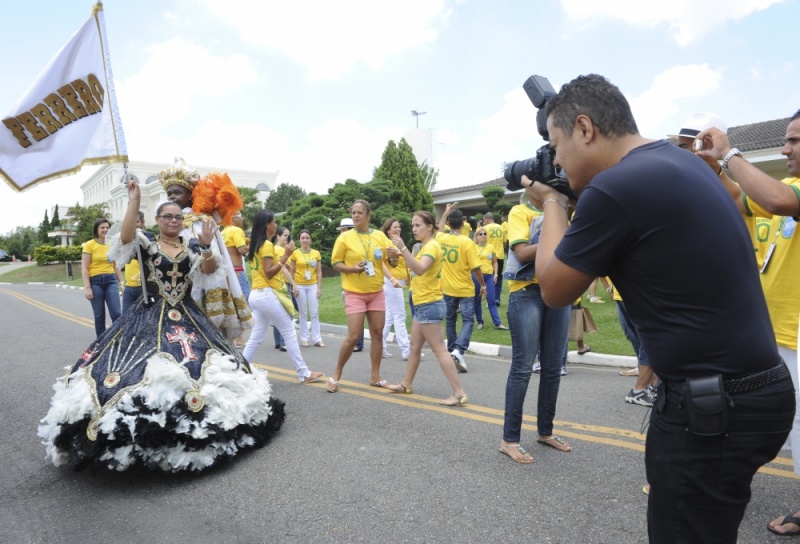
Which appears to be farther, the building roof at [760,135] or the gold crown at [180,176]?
the building roof at [760,135]

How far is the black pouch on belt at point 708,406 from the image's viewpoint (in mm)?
1538

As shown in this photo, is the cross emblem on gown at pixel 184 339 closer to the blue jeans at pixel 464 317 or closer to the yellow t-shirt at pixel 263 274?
the yellow t-shirt at pixel 263 274

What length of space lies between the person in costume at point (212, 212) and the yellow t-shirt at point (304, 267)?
388 centimetres

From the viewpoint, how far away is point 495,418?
4.84 meters

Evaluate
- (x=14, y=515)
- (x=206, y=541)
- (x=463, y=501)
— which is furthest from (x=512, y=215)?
(x=14, y=515)

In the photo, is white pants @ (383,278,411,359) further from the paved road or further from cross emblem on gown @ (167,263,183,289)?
cross emblem on gown @ (167,263,183,289)

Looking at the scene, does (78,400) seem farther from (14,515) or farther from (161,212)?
(161,212)

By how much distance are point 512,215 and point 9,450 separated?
448 centimetres

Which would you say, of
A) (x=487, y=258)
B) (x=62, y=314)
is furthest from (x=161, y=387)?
(x=62, y=314)

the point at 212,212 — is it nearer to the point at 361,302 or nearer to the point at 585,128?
the point at 361,302

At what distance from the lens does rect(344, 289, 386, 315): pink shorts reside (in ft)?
19.7

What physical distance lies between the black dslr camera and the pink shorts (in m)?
3.80

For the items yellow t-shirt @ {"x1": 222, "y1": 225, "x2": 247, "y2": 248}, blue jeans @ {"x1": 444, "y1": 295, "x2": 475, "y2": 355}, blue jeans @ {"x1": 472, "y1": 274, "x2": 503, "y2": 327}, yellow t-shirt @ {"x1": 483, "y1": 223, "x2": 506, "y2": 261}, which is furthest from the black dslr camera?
yellow t-shirt @ {"x1": 483, "y1": 223, "x2": 506, "y2": 261}

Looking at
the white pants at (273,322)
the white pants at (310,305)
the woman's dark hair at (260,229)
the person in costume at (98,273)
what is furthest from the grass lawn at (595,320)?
the person in costume at (98,273)
